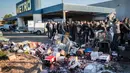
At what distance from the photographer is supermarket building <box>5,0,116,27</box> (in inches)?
1273

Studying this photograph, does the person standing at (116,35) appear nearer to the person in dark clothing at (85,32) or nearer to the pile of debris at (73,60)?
the pile of debris at (73,60)

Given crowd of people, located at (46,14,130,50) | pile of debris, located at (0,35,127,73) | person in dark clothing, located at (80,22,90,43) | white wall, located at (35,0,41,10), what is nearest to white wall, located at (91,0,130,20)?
white wall, located at (35,0,41,10)

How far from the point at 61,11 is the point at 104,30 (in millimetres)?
21882

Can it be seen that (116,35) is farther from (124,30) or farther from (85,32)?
(85,32)

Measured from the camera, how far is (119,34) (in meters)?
11.9

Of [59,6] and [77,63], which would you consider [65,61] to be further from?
[59,6]

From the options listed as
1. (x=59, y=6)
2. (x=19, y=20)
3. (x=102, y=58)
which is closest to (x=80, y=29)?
(x=102, y=58)

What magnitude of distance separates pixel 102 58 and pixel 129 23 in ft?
11.1

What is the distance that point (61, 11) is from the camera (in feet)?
112

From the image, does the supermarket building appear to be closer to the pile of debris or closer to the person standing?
the pile of debris

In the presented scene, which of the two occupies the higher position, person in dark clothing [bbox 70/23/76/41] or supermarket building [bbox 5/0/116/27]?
supermarket building [bbox 5/0/116/27]

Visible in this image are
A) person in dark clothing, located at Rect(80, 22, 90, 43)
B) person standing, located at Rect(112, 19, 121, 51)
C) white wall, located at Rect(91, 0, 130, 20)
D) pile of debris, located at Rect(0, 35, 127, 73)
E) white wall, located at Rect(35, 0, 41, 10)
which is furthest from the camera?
white wall, located at Rect(35, 0, 41, 10)

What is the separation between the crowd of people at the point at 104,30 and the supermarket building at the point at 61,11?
11998 millimetres

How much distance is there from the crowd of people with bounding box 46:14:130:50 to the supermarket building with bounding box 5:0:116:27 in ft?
39.4
